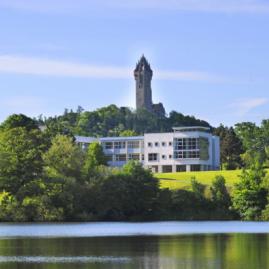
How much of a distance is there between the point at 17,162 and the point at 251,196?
28.9 metres

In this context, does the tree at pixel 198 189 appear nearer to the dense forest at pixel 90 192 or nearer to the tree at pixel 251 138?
the dense forest at pixel 90 192

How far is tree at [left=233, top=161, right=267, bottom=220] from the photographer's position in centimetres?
10888

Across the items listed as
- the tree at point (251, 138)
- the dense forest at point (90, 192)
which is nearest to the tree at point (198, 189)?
the dense forest at point (90, 192)

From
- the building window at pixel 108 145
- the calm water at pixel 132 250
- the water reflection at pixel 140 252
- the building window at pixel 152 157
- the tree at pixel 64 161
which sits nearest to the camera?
the water reflection at pixel 140 252

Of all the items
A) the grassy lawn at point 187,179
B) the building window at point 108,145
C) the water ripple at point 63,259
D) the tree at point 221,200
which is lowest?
the water ripple at point 63,259

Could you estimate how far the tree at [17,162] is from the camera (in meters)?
107

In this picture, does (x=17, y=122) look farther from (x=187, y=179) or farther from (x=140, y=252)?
(x=140, y=252)

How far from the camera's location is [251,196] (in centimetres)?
10900

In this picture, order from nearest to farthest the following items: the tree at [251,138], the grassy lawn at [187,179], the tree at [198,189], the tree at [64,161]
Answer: the tree at [64,161] → the tree at [198,189] → the grassy lawn at [187,179] → the tree at [251,138]

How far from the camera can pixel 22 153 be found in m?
109

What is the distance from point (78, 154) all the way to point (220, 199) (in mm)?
19229

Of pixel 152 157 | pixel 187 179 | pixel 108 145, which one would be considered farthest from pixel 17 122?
pixel 108 145

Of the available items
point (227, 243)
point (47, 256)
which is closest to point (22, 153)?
point (227, 243)

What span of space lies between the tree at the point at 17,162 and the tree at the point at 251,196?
2483 centimetres
